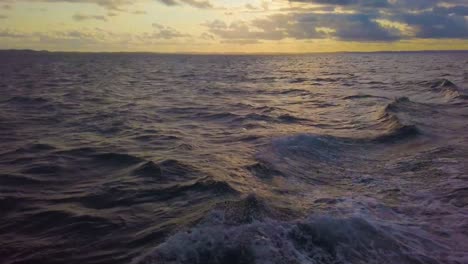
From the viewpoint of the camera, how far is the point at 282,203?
8609 mm

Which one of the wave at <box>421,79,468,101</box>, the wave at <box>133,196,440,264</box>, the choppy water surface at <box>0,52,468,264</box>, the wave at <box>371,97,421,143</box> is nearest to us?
the wave at <box>133,196,440,264</box>

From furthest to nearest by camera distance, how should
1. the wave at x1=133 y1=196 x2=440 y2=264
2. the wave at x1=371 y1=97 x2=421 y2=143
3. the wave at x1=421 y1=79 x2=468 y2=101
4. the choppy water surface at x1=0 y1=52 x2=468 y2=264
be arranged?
the wave at x1=421 y1=79 x2=468 y2=101 → the wave at x1=371 y1=97 x2=421 y2=143 → the choppy water surface at x1=0 y1=52 x2=468 y2=264 → the wave at x1=133 y1=196 x2=440 y2=264

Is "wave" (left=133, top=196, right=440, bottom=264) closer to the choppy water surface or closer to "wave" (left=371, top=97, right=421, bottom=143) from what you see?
the choppy water surface

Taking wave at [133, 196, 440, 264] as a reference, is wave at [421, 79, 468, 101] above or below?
above

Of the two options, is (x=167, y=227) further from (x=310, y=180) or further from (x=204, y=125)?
(x=204, y=125)

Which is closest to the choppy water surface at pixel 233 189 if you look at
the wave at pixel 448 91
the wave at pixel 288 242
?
the wave at pixel 288 242

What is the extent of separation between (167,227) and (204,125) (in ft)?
35.7

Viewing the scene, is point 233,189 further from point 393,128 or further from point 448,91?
point 448,91

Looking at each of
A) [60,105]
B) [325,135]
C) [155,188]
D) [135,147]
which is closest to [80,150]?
[135,147]

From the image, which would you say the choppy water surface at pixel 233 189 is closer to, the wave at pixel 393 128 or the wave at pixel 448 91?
the wave at pixel 393 128

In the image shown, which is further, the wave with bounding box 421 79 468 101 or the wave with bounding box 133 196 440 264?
the wave with bounding box 421 79 468 101

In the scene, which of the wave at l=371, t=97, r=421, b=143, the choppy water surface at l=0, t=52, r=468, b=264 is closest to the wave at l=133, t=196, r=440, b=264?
the choppy water surface at l=0, t=52, r=468, b=264

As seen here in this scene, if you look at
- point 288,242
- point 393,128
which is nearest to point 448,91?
point 393,128

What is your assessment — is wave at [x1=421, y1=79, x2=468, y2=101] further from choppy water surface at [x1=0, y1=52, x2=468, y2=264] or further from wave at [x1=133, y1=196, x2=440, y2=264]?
wave at [x1=133, y1=196, x2=440, y2=264]
